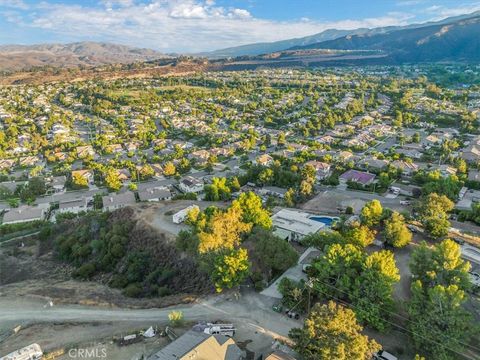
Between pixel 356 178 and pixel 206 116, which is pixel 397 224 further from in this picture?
pixel 206 116

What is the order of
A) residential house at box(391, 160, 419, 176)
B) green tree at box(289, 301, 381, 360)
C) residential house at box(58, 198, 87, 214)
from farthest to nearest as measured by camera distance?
residential house at box(391, 160, 419, 176), residential house at box(58, 198, 87, 214), green tree at box(289, 301, 381, 360)

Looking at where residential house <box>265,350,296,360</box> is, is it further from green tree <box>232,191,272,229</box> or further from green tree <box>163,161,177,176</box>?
green tree <box>163,161,177,176</box>

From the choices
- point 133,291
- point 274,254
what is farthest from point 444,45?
point 133,291

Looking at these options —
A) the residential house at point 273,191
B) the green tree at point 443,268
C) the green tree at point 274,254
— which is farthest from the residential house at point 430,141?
the green tree at point 274,254

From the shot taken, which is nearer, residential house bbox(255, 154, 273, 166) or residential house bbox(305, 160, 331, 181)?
residential house bbox(305, 160, 331, 181)

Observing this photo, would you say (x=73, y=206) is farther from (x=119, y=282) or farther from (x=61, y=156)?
(x=61, y=156)

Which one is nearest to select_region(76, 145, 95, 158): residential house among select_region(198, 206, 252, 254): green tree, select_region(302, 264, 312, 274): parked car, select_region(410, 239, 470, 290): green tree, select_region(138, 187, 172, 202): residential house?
select_region(138, 187, 172, 202): residential house
